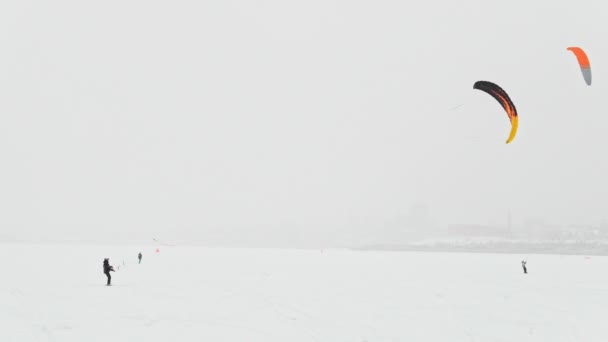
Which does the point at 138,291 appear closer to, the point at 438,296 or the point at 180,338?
the point at 180,338

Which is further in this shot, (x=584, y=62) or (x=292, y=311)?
(x=584, y=62)

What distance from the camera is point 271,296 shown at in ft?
52.7

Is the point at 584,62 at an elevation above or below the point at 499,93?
above

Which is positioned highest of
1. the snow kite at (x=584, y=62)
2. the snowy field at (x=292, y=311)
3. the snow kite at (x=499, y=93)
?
the snow kite at (x=584, y=62)

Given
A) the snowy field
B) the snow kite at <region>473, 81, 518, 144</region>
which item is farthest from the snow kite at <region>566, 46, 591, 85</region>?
the snowy field

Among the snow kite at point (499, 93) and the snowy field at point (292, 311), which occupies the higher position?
the snow kite at point (499, 93)

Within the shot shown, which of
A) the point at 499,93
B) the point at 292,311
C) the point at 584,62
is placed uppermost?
the point at 584,62

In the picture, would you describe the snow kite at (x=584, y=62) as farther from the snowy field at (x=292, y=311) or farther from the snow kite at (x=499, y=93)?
the snowy field at (x=292, y=311)

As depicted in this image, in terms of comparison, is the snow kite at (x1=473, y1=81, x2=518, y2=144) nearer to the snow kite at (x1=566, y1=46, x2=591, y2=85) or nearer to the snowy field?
the snow kite at (x1=566, y1=46, x2=591, y2=85)

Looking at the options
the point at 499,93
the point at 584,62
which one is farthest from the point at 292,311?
the point at 584,62

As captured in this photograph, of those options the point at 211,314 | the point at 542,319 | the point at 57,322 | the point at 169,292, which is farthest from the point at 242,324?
the point at 542,319

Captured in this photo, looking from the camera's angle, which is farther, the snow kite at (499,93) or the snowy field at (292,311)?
the snow kite at (499,93)

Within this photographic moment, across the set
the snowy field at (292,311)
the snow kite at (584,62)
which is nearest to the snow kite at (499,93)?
the snow kite at (584,62)

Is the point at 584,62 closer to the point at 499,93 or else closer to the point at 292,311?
the point at 499,93
